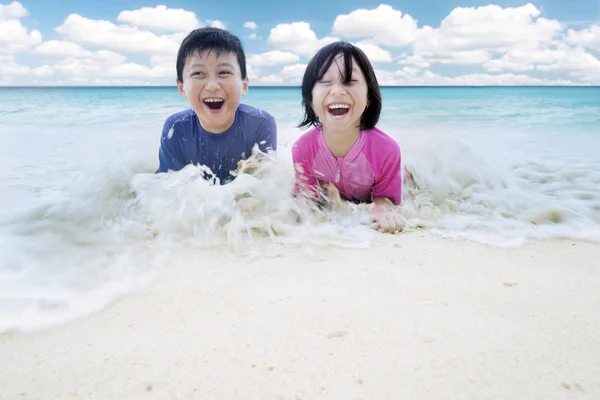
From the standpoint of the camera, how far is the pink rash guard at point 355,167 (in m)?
2.89

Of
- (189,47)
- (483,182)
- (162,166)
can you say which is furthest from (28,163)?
(483,182)

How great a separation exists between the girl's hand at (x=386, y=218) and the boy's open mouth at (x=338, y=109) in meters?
0.58

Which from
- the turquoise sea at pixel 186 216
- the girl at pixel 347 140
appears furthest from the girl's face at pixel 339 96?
the turquoise sea at pixel 186 216

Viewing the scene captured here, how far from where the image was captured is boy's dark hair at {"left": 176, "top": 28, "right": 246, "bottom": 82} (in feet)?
10.0

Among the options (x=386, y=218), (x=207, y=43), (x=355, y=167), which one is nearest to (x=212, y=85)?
(x=207, y=43)

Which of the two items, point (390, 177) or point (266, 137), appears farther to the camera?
point (266, 137)

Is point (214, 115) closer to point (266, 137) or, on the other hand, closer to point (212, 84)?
point (212, 84)

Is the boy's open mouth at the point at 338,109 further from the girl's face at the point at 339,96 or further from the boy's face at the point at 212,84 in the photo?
the boy's face at the point at 212,84

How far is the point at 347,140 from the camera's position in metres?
2.91

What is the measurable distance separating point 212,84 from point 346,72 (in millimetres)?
893

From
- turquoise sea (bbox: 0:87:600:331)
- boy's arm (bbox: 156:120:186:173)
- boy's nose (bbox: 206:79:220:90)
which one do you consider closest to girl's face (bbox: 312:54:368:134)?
turquoise sea (bbox: 0:87:600:331)

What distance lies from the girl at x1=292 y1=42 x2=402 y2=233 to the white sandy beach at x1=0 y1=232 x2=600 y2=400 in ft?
2.83

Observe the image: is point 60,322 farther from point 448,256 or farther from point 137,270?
point 448,256

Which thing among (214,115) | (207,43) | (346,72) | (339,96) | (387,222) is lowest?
(387,222)
